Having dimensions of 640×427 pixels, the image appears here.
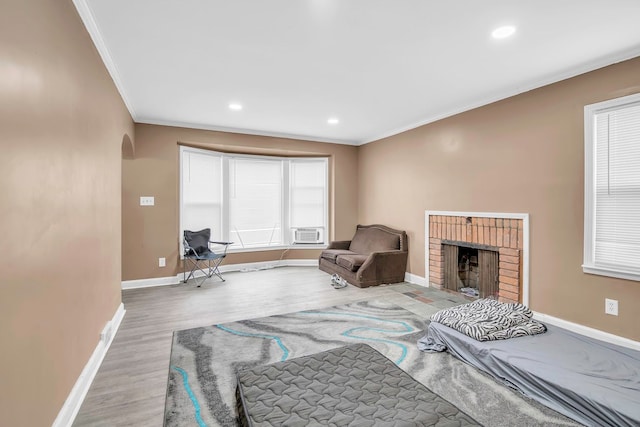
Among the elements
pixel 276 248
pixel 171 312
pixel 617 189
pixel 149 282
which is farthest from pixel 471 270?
pixel 149 282

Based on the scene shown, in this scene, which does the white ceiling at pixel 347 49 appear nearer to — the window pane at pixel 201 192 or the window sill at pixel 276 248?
the window pane at pixel 201 192

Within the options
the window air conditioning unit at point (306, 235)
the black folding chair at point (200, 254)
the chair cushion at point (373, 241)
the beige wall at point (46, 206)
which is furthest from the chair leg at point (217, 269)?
the beige wall at point (46, 206)

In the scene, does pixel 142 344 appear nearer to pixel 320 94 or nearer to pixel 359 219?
pixel 320 94

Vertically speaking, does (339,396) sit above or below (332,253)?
below

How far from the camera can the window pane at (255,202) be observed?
19.5ft

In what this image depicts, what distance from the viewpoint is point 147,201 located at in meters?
4.82

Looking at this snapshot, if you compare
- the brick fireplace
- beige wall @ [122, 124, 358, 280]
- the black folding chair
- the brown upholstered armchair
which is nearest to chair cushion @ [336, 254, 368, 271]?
the brown upholstered armchair

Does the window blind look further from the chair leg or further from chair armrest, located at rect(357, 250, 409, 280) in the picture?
the chair leg

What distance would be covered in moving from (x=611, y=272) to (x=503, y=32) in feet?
7.66

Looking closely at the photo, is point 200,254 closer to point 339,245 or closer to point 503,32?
point 339,245

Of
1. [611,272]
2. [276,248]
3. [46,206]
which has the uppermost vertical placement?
[46,206]

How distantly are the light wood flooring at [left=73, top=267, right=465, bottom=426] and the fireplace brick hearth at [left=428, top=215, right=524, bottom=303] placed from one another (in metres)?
0.52

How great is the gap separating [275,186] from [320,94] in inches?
115

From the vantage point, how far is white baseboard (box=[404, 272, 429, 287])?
488cm
